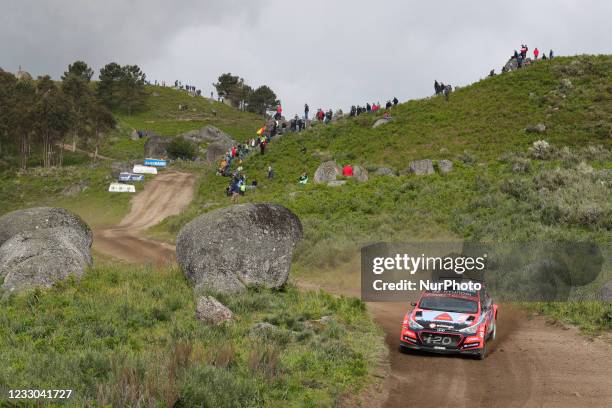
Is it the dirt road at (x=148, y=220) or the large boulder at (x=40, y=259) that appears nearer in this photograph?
the large boulder at (x=40, y=259)

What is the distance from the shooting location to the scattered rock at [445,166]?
133 ft

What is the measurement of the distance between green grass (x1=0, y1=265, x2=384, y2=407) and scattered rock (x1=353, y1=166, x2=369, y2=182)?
23092 mm

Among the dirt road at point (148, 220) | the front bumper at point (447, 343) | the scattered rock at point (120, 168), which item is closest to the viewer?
the front bumper at point (447, 343)

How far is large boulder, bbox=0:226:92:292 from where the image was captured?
17130 millimetres

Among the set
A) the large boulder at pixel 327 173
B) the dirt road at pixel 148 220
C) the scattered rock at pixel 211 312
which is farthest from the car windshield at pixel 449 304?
the large boulder at pixel 327 173

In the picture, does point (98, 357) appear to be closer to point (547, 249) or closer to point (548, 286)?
point (548, 286)

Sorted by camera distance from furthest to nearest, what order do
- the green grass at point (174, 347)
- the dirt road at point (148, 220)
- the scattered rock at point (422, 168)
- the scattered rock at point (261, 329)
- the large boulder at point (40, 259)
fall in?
the scattered rock at point (422, 168) < the dirt road at point (148, 220) < the large boulder at point (40, 259) < the scattered rock at point (261, 329) < the green grass at point (174, 347)

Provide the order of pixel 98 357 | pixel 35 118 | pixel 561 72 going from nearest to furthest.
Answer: pixel 98 357 → pixel 561 72 → pixel 35 118

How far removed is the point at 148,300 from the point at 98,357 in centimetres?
576

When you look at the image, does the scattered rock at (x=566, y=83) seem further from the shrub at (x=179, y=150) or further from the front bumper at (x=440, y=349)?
the front bumper at (x=440, y=349)

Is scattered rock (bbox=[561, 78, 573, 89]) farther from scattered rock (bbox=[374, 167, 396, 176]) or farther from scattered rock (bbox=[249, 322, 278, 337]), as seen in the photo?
scattered rock (bbox=[249, 322, 278, 337])

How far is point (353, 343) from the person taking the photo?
45.4 ft

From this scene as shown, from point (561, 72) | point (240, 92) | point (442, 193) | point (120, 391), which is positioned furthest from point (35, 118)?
point (240, 92)
